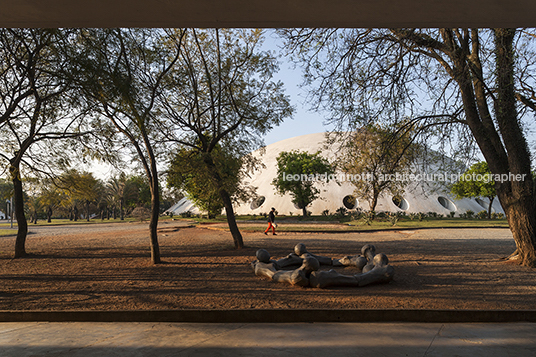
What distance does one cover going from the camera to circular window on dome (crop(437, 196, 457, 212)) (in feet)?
146

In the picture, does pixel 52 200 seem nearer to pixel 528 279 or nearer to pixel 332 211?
pixel 528 279

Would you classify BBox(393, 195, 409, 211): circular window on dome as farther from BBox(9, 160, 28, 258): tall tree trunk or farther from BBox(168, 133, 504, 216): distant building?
BBox(9, 160, 28, 258): tall tree trunk

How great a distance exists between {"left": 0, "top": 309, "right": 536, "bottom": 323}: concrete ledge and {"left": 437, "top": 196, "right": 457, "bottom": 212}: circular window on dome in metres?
44.3

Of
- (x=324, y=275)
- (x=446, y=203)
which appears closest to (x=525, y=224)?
(x=324, y=275)

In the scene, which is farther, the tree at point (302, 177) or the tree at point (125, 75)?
the tree at point (302, 177)

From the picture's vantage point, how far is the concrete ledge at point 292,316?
15.0 ft

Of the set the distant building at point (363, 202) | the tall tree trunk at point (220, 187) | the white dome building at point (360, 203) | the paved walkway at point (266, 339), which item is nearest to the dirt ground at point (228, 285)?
the paved walkway at point (266, 339)

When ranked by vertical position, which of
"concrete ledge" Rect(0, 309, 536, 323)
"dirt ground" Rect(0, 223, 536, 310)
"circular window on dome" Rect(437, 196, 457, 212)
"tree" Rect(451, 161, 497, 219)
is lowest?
"dirt ground" Rect(0, 223, 536, 310)

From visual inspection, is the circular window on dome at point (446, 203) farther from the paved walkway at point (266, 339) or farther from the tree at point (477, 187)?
the paved walkway at point (266, 339)

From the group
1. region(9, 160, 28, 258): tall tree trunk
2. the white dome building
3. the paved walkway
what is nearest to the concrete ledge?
the paved walkway

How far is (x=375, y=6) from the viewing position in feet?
11.6

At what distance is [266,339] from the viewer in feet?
12.8

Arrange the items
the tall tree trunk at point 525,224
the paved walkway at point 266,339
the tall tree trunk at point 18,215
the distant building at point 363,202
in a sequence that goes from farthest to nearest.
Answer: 1. the distant building at point 363,202
2. the tall tree trunk at point 18,215
3. the tall tree trunk at point 525,224
4. the paved walkway at point 266,339

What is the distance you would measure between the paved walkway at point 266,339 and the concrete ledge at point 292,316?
0.13 meters
